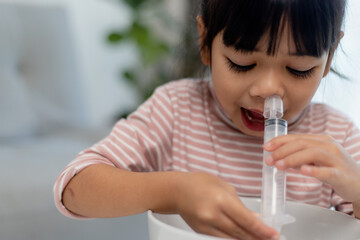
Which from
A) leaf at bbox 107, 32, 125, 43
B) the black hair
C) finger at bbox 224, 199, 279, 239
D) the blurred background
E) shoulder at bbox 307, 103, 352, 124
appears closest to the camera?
finger at bbox 224, 199, 279, 239

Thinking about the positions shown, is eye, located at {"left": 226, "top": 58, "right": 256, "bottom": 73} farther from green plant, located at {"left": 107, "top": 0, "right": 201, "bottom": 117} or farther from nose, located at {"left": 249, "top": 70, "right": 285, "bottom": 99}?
green plant, located at {"left": 107, "top": 0, "right": 201, "bottom": 117}

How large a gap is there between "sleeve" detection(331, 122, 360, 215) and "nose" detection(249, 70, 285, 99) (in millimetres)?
224

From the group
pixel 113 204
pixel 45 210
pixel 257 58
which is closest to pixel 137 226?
pixel 45 210

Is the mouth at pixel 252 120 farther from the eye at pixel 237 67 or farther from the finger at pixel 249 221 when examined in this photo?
the finger at pixel 249 221

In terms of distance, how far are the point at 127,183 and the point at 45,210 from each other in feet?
1.58

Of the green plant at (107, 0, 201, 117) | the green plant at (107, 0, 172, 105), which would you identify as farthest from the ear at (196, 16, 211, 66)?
the green plant at (107, 0, 172, 105)

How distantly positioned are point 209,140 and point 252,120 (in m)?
0.11

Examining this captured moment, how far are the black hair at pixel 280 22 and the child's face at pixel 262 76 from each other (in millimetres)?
10

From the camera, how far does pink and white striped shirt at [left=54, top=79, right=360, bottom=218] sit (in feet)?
2.37

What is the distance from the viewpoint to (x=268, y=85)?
22.7 inches

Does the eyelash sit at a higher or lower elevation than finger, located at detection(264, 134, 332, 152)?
higher

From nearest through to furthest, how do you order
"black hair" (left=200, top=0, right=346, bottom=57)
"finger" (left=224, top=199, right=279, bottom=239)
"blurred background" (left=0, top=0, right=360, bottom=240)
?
"finger" (left=224, top=199, right=279, bottom=239) < "black hair" (left=200, top=0, right=346, bottom=57) < "blurred background" (left=0, top=0, right=360, bottom=240)

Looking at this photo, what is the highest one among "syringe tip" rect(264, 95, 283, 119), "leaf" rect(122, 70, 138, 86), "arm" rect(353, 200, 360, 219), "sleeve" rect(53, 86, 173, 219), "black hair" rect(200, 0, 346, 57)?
"black hair" rect(200, 0, 346, 57)

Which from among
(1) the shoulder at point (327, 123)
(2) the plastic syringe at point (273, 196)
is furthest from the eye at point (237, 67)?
(1) the shoulder at point (327, 123)
